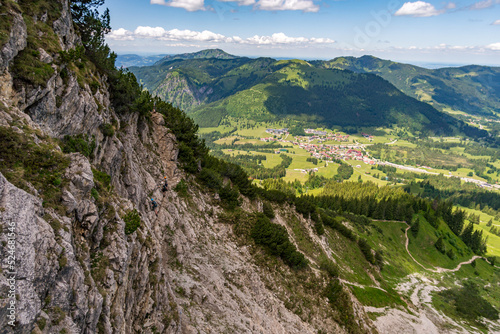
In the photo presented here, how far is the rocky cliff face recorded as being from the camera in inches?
565

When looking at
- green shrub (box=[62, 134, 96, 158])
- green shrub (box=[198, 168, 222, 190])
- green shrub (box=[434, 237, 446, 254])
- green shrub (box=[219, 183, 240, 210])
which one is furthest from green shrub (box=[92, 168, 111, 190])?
green shrub (box=[434, 237, 446, 254])

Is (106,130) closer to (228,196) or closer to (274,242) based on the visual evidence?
(228,196)

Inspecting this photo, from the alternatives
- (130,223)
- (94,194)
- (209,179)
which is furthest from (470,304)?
(94,194)

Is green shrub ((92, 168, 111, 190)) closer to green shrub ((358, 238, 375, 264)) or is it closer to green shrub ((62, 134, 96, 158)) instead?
green shrub ((62, 134, 96, 158))

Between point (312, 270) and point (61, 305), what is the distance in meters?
53.7

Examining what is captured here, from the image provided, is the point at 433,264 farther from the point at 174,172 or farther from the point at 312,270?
the point at 174,172

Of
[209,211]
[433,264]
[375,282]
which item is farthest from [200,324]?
[433,264]

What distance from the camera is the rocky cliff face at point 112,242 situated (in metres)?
14.4

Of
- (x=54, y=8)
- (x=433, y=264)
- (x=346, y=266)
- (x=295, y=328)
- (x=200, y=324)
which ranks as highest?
(x=54, y=8)

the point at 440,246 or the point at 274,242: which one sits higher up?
the point at 274,242

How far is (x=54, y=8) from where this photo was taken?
34062 mm

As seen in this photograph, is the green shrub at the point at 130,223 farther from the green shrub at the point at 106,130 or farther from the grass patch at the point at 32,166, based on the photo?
the green shrub at the point at 106,130

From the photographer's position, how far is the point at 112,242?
2133 centimetres

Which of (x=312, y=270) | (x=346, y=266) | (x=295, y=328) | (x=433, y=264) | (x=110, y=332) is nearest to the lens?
(x=110, y=332)
